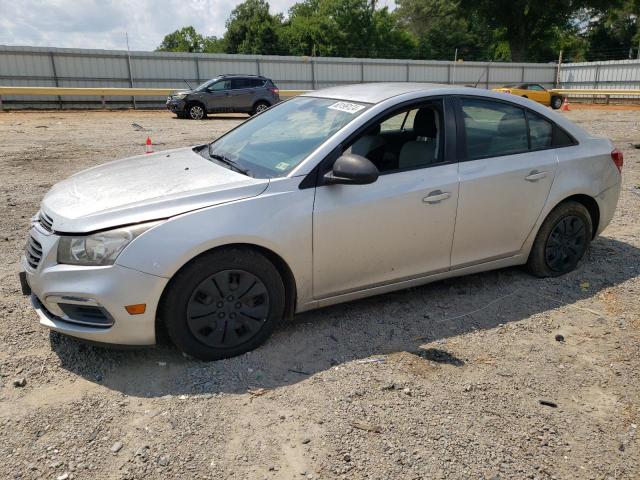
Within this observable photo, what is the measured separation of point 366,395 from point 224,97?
18.9 meters

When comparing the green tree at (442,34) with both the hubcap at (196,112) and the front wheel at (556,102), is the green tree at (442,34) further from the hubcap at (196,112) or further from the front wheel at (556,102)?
the hubcap at (196,112)

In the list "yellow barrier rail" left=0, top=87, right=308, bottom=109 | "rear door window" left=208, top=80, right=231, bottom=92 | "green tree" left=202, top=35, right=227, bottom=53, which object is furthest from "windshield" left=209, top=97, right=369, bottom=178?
"green tree" left=202, top=35, right=227, bottom=53

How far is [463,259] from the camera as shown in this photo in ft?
13.7

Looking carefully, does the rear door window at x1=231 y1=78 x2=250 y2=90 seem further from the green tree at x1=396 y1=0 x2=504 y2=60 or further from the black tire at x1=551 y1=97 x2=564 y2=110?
the green tree at x1=396 y1=0 x2=504 y2=60

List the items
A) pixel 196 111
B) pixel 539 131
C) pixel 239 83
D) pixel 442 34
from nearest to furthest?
pixel 539 131
pixel 196 111
pixel 239 83
pixel 442 34

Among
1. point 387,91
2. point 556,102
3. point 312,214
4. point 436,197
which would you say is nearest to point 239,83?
point 556,102

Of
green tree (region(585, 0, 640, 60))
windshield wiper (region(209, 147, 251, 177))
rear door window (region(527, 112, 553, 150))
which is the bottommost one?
windshield wiper (region(209, 147, 251, 177))

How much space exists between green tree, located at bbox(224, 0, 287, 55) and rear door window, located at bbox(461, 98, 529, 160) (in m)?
57.4

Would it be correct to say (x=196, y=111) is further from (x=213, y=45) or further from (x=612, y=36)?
(x=213, y=45)

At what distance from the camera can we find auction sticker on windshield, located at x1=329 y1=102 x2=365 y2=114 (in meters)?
3.85

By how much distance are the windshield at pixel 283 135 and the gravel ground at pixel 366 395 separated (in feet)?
3.89

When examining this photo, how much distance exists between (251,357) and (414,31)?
6889 cm

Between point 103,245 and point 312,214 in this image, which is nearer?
point 103,245

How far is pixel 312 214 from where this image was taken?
3.43 metres
